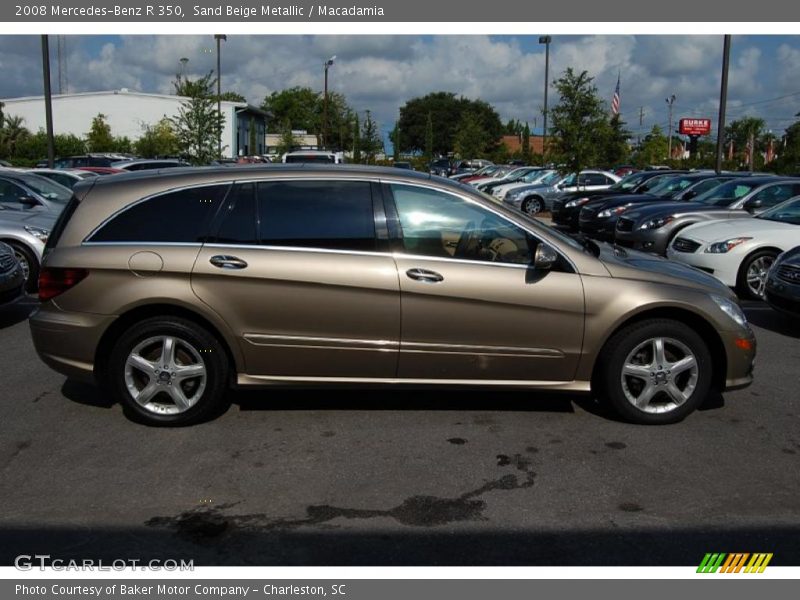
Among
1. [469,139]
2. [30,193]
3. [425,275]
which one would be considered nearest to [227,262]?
[425,275]

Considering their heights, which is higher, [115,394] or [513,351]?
[513,351]

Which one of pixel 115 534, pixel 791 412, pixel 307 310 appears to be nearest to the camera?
pixel 115 534

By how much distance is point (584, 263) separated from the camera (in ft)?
18.2

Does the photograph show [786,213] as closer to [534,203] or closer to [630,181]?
[630,181]

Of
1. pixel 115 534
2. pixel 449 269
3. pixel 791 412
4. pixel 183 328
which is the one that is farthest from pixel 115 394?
pixel 791 412

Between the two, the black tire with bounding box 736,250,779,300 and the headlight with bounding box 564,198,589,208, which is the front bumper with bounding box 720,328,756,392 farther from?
the headlight with bounding box 564,198,589,208

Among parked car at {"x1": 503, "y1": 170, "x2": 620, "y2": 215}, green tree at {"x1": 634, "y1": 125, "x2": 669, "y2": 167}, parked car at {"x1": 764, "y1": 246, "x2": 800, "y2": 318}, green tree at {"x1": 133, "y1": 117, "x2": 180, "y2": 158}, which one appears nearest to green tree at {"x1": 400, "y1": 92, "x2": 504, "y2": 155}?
green tree at {"x1": 634, "y1": 125, "x2": 669, "y2": 167}

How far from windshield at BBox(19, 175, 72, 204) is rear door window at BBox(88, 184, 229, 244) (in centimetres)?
872

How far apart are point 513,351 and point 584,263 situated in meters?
0.76

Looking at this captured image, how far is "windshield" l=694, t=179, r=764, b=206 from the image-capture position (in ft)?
51.4

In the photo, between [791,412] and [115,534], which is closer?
[115,534]

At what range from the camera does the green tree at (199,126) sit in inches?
1054

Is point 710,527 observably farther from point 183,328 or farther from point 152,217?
point 152,217

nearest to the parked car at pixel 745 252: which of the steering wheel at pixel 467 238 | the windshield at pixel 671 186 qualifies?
the steering wheel at pixel 467 238
